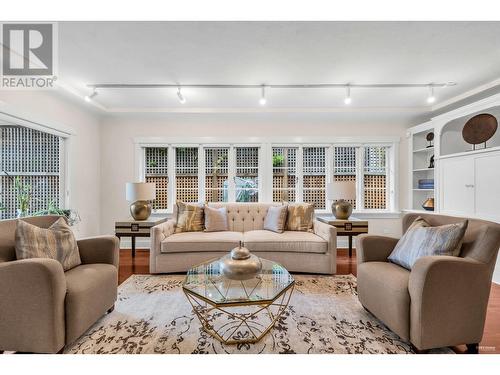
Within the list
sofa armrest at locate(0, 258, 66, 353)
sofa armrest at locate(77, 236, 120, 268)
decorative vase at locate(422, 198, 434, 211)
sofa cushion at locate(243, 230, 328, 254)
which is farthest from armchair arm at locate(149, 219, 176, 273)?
decorative vase at locate(422, 198, 434, 211)

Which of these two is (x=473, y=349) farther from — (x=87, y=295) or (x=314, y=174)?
(x=314, y=174)

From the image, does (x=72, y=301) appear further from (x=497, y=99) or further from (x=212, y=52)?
(x=497, y=99)

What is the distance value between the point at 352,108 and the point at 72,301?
168 inches

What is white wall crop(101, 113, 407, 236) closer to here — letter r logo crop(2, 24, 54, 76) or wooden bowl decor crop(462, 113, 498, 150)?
wooden bowl decor crop(462, 113, 498, 150)

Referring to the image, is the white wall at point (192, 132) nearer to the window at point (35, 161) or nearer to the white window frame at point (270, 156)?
the white window frame at point (270, 156)

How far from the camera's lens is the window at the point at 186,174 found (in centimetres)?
443

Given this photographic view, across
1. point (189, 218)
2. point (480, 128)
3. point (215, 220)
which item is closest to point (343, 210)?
point (215, 220)

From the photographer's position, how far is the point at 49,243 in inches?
70.9

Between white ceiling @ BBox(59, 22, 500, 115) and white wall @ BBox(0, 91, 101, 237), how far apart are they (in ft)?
1.33

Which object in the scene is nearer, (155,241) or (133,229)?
(155,241)

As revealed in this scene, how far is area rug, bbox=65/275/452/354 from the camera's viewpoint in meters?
1.60

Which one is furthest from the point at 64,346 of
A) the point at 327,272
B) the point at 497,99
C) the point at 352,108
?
the point at 497,99

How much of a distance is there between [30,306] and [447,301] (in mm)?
2561
